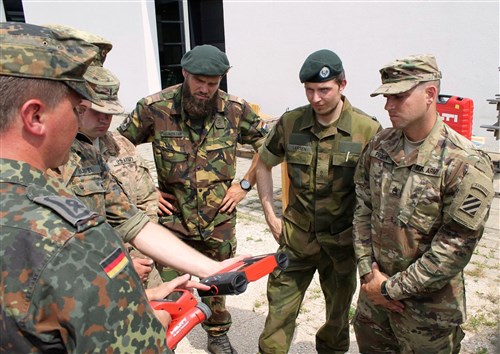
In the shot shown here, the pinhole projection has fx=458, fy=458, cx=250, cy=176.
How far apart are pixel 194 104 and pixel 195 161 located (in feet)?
1.26

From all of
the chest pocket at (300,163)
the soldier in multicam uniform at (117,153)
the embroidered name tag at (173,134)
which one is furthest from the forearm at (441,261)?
the embroidered name tag at (173,134)

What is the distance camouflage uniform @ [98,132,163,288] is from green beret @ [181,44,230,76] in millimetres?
626

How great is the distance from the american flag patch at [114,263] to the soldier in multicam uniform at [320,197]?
1.77 metres

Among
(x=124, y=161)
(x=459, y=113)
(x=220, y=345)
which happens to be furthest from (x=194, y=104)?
(x=459, y=113)

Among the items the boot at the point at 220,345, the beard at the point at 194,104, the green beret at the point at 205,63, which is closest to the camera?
the green beret at the point at 205,63

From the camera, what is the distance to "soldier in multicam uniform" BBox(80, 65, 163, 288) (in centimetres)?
233

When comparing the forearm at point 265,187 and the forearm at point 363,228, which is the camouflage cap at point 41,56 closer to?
the forearm at point 363,228

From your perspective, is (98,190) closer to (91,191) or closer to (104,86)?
(91,191)

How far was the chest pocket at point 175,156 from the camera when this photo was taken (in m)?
3.11

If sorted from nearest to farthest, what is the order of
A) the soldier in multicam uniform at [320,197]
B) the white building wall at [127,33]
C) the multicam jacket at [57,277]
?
the multicam jacket at [57,277]
the soldier in multicam uniform at [320,197]
the white building wall at [127,33]

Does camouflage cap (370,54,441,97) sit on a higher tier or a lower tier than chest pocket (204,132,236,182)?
higher

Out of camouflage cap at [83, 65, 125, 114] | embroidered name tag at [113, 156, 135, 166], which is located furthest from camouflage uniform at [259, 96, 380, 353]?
camouflage cap at [83, 65, 125, 114]

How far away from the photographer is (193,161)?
312cm

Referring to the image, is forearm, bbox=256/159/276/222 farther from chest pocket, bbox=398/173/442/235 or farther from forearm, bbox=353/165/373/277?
chest pocket, bbox=398/173/442/235
